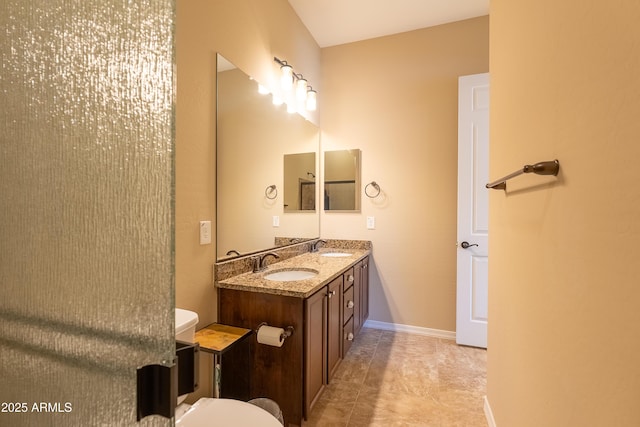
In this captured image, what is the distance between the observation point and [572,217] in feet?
2.52

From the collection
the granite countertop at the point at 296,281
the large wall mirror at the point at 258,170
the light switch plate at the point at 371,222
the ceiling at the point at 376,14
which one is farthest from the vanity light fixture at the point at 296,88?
the granite countertop at the point at 296,281

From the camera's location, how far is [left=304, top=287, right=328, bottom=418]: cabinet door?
5.16 ft

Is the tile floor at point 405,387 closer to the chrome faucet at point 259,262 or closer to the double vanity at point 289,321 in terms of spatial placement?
the double vanity at point 289,321

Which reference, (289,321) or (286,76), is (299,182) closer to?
(286,76)

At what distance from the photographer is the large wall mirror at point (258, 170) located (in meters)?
1.80

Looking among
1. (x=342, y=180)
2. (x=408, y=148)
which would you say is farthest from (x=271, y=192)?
(x=408, y=148)

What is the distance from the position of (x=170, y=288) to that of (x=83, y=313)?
154 millimetres

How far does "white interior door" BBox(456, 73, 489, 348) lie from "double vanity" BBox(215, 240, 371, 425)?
1262 mm

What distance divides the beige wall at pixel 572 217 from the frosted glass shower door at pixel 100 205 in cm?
84

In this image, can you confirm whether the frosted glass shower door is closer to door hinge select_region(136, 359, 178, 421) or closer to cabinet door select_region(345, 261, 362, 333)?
door hinge select_region(136, 359, 178, 421)

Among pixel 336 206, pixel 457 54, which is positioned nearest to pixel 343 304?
pixel 336 206

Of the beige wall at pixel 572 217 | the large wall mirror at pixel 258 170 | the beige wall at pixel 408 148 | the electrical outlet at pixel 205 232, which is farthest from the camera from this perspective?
the beige wall at pixel 408 148

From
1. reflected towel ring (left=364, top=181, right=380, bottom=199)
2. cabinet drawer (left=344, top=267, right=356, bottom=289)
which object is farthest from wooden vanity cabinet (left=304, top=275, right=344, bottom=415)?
reflected towel ring (left=364, top=181, right=380, bottom=199)

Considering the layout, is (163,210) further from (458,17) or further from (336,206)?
(458,17)
